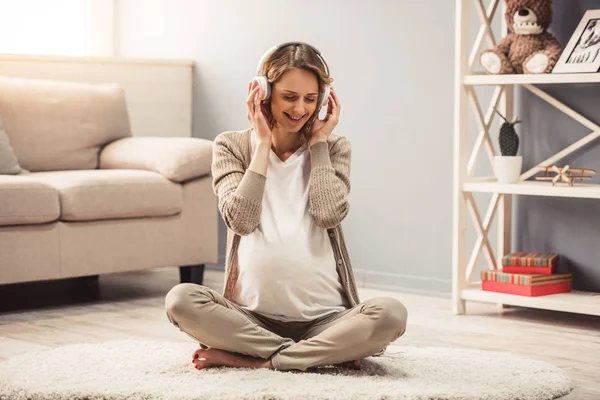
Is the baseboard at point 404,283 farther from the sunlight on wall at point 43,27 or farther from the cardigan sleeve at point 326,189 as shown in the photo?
the sunlight on wall at point 43,27

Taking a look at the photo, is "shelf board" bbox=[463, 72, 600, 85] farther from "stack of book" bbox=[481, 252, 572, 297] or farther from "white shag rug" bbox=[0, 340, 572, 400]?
"white shag rug" bbox=[0, 340, 572, 400]

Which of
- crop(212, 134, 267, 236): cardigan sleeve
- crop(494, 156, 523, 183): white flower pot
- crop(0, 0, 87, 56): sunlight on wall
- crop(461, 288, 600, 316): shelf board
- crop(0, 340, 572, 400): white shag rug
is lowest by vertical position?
crop(0, 340, 572, 400): white shag rug

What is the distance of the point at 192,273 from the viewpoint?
3650 mm

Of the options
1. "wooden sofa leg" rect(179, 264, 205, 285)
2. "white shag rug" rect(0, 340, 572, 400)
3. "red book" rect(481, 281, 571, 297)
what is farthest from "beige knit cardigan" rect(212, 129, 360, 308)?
"wooden sofa leg" rect(179, 264, 205, 285)

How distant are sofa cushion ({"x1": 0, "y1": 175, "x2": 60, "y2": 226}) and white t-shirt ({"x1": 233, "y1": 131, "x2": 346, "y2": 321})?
1112mm

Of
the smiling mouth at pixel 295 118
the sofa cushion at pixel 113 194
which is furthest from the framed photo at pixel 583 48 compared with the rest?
the sofa cushion at pixel 113 194

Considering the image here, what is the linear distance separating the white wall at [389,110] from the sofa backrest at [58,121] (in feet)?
1.96

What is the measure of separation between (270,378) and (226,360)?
15 cm

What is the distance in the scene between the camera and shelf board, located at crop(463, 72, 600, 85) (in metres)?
2.92

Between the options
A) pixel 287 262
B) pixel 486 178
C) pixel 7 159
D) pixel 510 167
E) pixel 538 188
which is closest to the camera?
pixel 287 262

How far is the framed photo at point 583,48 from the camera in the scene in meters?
2.99

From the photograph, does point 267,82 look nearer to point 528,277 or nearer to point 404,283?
point 528,277

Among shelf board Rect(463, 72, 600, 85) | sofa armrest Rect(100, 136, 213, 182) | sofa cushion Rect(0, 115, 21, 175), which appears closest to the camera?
shelf board Rect(463, 72, 600, 85)

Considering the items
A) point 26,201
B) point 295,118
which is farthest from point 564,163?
point 26,201
